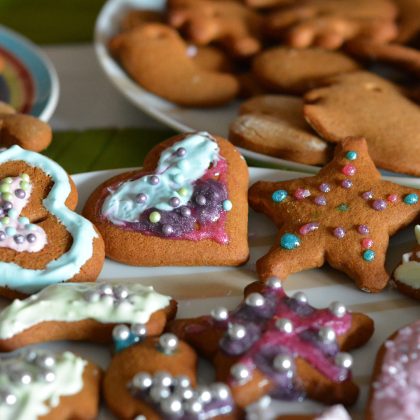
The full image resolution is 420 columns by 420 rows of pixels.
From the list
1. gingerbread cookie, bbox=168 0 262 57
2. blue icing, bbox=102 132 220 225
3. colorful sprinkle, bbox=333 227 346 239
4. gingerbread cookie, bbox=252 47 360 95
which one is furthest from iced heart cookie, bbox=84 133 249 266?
gingerbread cookie, bbox=168 0 262 57

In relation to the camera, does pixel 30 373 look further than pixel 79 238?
No

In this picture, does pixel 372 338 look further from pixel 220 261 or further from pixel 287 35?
pixel 287 35

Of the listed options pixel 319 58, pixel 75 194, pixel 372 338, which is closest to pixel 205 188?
pixel 75 194

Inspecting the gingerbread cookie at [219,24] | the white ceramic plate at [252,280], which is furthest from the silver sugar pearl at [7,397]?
the gingerbread cookie at [219,24]

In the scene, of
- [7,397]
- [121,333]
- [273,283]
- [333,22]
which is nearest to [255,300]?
[273,283]

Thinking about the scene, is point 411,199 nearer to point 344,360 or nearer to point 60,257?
point 344,360

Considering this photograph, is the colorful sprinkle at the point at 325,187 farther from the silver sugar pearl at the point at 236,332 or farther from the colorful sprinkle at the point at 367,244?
the silver sugar pearl at the point at 236,332
